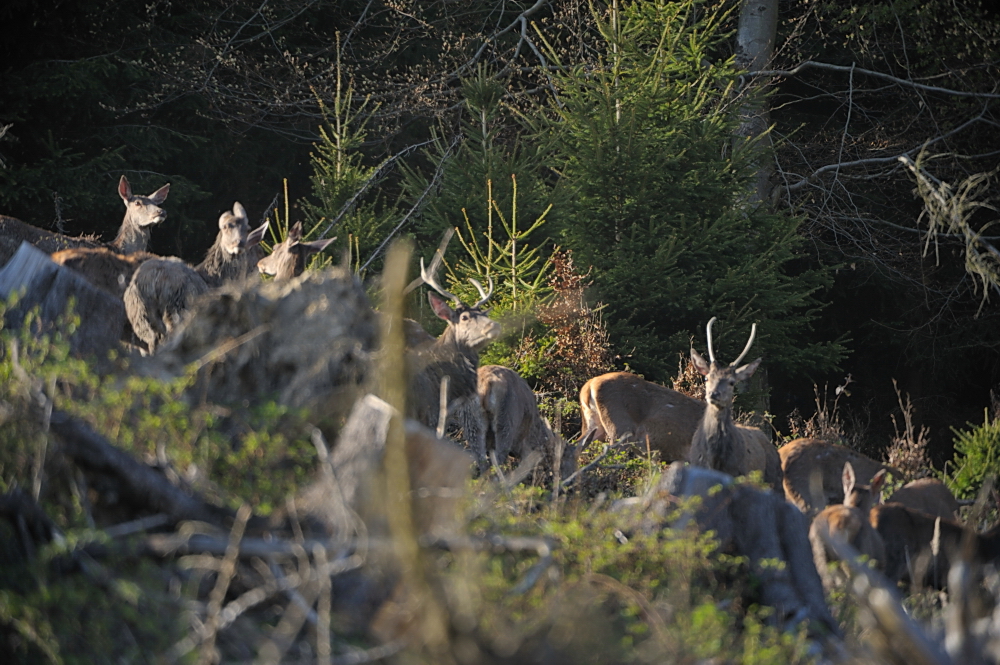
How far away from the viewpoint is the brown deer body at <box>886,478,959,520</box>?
9.20m

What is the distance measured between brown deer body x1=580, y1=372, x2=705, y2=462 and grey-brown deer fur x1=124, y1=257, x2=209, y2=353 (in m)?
4.52

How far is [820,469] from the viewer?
402 inches

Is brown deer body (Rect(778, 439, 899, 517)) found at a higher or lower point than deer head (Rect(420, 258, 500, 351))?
lower

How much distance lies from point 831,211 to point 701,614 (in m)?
14.8

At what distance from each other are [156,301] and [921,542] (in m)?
5.38

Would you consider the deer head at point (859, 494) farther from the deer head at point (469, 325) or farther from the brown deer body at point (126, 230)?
the brown deer body at point (126, 230)

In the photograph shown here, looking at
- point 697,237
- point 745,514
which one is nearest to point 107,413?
point 745,514

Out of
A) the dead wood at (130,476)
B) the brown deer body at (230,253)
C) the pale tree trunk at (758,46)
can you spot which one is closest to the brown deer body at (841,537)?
the dead wood at (130,476)

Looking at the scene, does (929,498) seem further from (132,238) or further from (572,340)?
(132,238)

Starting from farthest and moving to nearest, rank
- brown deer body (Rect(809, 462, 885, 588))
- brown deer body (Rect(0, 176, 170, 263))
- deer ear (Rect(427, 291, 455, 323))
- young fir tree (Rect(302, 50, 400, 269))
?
young fir tree (Rect(302, 50, 400, 269)), brown deer body (Rect(0, 176, 170, 263)), deer ear (Rect(427, 291, 455, 323)), brown deer body (Rect(809, 462, 885, 588))

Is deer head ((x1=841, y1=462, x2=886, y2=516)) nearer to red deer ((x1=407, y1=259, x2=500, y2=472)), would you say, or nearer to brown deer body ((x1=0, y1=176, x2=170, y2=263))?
red deer ((x1=407, y1=259, x2=500, y2=472))

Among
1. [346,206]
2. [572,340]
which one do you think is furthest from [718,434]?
[346,206]

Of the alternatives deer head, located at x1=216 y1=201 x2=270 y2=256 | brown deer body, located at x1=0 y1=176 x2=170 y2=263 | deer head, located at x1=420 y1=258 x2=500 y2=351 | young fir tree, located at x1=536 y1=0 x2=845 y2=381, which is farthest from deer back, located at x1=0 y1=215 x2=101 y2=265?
young fir tree, located at x1=536 y1=0 x2=845 y2=381

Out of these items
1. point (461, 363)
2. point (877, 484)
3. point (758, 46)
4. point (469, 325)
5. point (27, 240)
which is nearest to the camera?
point (877, 484)
